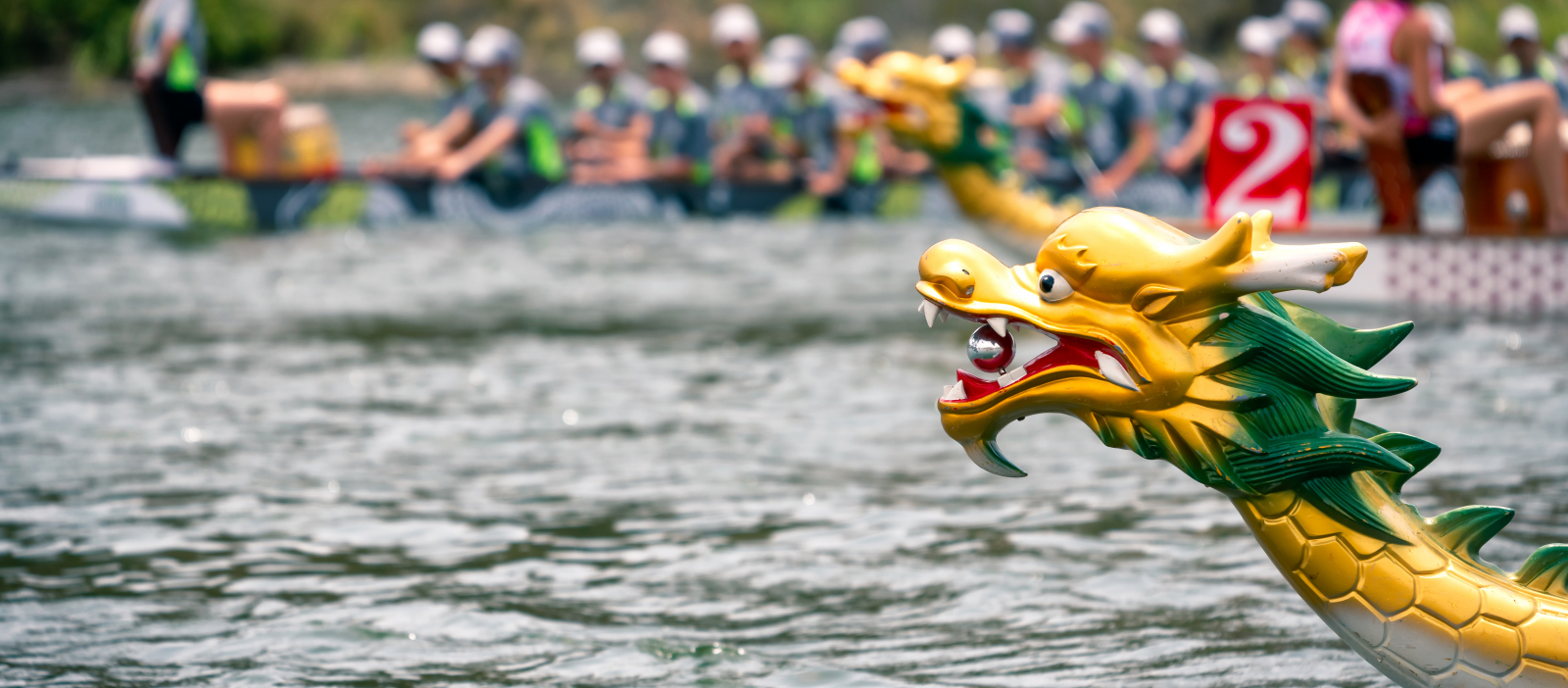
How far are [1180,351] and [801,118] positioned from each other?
14.8m

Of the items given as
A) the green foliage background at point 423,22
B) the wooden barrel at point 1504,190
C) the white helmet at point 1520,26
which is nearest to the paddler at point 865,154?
the white helmet at point 1520,26

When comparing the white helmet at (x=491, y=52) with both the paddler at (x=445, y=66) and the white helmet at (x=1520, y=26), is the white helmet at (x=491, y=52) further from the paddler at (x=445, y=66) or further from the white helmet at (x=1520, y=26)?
the white helmet at (x=1520, y=26)

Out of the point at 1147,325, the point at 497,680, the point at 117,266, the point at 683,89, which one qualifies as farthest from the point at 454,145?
the point at 1147,325

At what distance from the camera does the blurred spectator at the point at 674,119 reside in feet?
55.0

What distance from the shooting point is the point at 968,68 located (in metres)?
10.2

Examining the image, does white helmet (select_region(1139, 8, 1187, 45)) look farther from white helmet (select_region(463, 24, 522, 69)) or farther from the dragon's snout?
the dragon's snout

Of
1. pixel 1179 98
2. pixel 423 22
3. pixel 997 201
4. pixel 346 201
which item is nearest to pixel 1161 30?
pixel 1179 98

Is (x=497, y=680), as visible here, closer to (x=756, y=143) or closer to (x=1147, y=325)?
(x=1147, y=325)

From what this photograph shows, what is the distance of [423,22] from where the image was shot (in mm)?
56219

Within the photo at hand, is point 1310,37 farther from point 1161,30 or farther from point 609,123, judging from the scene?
point 609,123

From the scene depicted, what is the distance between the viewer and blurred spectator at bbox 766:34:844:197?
16953 millimetres

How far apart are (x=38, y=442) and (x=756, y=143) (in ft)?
35.9

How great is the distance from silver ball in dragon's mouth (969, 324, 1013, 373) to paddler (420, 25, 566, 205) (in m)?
13.1

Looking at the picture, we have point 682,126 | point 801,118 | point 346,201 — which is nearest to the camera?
point 346,201
